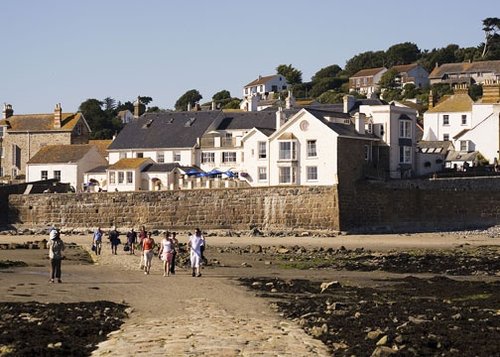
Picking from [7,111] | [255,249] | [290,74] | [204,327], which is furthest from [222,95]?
[204,327]

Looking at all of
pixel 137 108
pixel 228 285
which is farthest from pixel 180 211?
pixel 228 285

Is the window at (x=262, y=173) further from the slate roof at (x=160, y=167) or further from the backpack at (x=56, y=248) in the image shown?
the backpack at (x=56, y=248)

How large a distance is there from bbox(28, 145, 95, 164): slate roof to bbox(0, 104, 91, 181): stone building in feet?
21.8

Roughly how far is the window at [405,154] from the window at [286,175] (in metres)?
7.08

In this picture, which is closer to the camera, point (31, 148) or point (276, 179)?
point (276, 179)

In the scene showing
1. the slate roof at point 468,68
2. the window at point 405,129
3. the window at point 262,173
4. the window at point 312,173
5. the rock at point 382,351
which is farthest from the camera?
the slate roof at point 468,68

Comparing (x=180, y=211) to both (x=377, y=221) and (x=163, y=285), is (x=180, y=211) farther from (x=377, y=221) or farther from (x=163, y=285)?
(x=163, y=285)

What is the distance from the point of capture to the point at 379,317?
60.3 feet

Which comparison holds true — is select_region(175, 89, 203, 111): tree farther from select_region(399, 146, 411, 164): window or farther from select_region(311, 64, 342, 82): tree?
select_region(399, 146, 411, 164): window

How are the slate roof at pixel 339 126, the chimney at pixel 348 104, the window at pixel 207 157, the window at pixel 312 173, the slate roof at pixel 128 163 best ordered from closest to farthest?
the window at pixel 312 173, the slate roof at pixel 339 126, the slate roof at pixel 128 163, the chimney at pixel 348 104, the window at pixel 207 157

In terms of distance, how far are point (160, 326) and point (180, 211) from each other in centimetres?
3715

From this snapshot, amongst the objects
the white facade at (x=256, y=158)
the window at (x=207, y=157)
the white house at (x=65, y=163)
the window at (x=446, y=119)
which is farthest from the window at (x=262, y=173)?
the window at (x=446, y=119)

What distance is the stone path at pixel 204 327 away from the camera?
15.2 m

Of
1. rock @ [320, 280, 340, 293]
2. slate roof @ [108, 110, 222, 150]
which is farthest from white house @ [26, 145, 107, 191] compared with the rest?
rock @ [320, 280, 340, 293]
